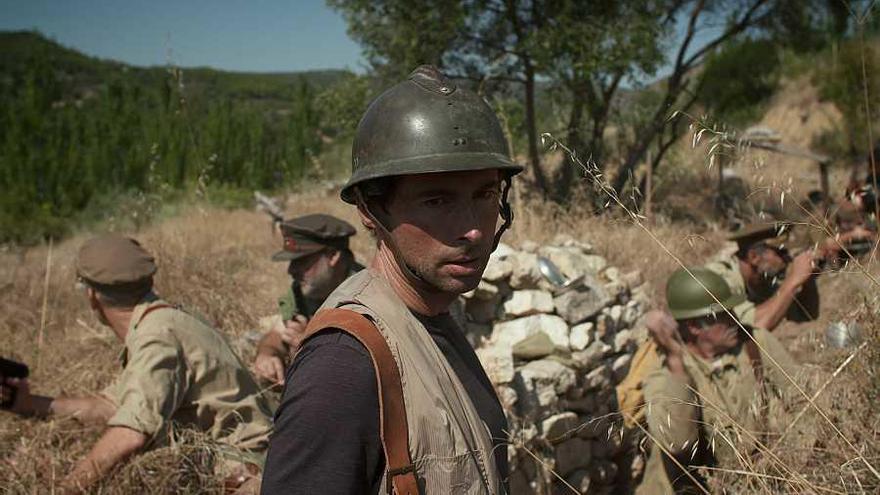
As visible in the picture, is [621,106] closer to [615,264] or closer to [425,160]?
[615,264]

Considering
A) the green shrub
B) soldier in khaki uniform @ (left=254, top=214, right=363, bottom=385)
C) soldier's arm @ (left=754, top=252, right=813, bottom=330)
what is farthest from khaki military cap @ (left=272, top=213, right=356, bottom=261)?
the green shrub

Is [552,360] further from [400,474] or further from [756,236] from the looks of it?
[400,474]

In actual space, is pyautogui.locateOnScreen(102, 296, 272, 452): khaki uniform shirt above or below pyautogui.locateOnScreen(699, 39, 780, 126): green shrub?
below

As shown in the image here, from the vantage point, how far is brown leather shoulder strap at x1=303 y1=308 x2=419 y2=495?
133 centimetres

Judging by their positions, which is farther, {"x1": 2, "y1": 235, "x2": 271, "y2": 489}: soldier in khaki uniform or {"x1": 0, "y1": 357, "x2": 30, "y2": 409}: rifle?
{"x1": 0, "y1": 357, "x2": 30, "y2": 409}: rifle

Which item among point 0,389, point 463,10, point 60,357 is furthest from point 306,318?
point 463,10

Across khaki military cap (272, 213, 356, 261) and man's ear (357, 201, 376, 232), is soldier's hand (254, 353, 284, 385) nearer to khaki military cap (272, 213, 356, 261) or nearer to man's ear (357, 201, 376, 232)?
khaki military cap (272, 213, 356, 261)

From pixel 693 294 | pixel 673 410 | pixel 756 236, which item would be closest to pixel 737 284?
pixel 756 236

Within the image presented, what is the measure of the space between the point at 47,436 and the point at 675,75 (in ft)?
38.5

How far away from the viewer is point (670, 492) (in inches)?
102

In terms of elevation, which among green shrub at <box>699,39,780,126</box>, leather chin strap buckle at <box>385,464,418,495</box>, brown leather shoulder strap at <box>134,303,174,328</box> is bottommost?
brown leather shoulder strap at <box>134,303,174,328</box>

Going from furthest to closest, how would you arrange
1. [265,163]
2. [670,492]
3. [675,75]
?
[265,163] < [675,75] < [670,492]

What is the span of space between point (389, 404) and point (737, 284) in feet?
13.6

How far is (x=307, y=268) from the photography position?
427 centimetres
